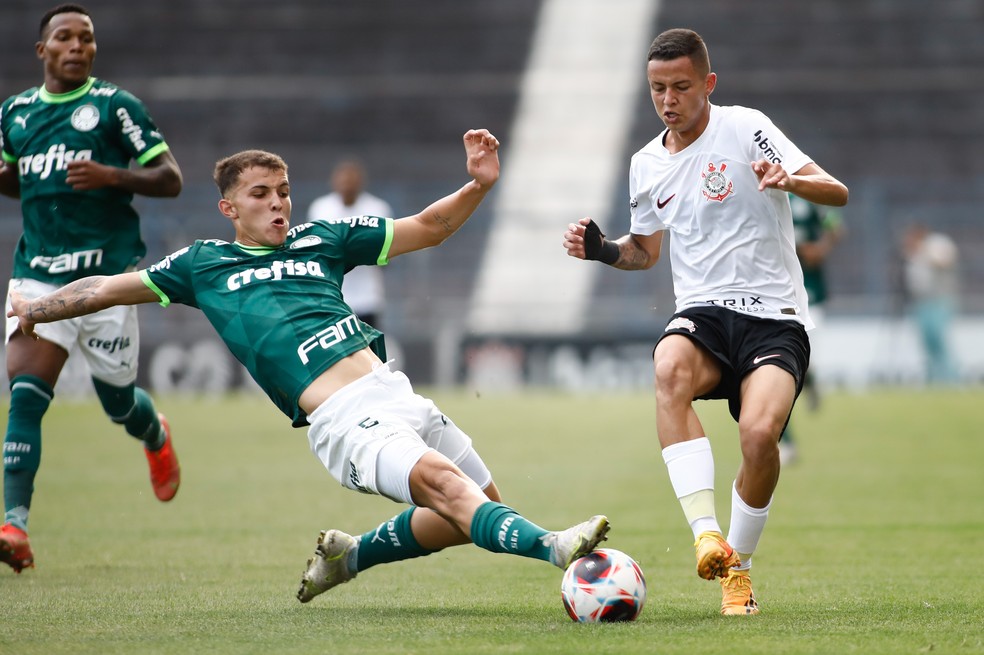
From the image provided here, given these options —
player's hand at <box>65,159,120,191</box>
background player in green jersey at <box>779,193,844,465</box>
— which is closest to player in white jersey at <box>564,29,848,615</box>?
player's hand at <box>65,159,120,191</box>

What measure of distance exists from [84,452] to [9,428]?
21.9ft

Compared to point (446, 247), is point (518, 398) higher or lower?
lower

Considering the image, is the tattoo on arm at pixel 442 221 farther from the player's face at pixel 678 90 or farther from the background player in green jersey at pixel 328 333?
the player's face at pixel 678 90

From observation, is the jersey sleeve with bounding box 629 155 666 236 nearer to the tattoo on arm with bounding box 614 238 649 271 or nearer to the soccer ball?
the tattoo on arm with bounding box 614 238 649 271

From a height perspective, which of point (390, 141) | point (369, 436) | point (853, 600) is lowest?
point (853, 600)

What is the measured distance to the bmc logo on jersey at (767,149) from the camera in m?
5.58

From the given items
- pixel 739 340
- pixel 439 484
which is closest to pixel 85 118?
pixel 439 484

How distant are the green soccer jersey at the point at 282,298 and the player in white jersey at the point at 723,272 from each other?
3.31ft

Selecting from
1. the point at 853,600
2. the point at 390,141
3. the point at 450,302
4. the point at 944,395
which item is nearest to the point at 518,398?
the point at 450,302

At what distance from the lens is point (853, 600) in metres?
5.57

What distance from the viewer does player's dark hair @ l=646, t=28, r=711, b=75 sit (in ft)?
18.4

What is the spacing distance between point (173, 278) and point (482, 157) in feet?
4.41

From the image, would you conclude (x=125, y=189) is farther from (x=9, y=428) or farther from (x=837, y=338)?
(x=837, y=338)

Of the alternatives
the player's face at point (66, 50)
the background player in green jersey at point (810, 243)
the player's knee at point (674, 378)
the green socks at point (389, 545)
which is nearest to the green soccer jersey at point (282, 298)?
the green socks at point (389, 545)
